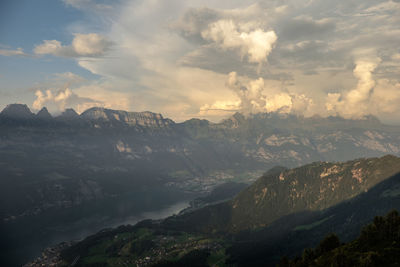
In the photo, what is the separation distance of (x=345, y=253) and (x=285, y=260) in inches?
1128

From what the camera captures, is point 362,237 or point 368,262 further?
point 362,237

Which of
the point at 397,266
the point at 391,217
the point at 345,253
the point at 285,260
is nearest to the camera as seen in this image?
the point at 397,266

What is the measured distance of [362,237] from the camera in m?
106

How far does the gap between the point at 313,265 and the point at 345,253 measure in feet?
39.7

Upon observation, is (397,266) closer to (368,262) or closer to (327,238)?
(368,262)

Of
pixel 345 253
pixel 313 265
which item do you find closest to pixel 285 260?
pixel 313 265

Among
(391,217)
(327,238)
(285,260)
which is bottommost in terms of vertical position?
(285,260)

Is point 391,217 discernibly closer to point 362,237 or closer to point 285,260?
point 362,237

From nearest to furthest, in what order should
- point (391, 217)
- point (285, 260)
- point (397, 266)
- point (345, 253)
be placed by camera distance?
point (397, 266), point (345, 253), point (391, 217), point (285, 260)

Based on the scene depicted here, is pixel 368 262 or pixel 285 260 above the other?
pixel 368 262

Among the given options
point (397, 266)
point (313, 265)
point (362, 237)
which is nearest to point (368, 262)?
point (397, 266)

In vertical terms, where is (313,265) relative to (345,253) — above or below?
below

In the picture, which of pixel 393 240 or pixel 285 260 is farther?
pixel 285 260

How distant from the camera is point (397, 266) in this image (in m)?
78.1
